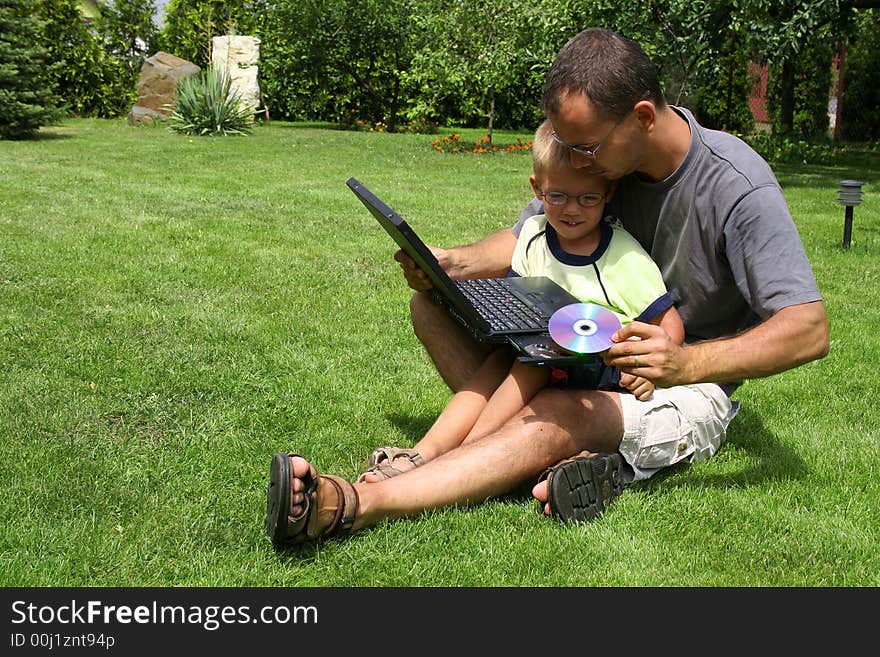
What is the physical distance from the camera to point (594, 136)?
2693mm

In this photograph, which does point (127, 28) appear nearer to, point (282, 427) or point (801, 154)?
point (801, 154)

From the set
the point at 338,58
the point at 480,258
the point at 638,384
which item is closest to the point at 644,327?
the point at 638,384

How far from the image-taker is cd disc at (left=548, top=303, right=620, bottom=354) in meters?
2.43

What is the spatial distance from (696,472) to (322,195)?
6.61 metres

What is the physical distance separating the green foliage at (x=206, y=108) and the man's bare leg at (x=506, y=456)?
1351 cm

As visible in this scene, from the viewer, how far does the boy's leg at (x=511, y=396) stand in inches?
115

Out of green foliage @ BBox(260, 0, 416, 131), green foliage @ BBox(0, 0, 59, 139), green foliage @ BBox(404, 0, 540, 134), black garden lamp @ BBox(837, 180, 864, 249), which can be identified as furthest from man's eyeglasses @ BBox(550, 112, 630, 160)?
green foliage @ BBox(260, 0, 416, 131)

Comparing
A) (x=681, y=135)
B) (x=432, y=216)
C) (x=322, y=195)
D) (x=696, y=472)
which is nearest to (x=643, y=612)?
(x=696, y=472)

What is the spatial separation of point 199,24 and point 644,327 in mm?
20843

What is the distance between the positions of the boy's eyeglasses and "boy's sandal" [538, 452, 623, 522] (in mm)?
808

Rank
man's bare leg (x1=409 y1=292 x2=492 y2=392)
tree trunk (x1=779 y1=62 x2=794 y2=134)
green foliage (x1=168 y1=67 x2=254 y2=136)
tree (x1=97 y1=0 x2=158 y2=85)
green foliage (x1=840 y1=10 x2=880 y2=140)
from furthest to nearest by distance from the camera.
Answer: tree (x1=97 y1=0 x2=158 y2=85)
green foliage (x1=840 y1=10 x2=880 y2=140)
tree trunk (x1=779 y1=62 x2=794 y2=134)
green foliage (x1=168 y1=67 x2=254 y2=136)
man's bare leg (x1=409 y1=292 x2=492 y2=392)

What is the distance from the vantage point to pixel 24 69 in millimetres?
13836

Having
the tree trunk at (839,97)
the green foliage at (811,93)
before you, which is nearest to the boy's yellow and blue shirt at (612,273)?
the green foliage at (811,93)

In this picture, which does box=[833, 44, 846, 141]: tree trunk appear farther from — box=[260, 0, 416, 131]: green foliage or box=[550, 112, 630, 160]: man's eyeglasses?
box=[550, 112, 630, 160]: man's eyeglasses
